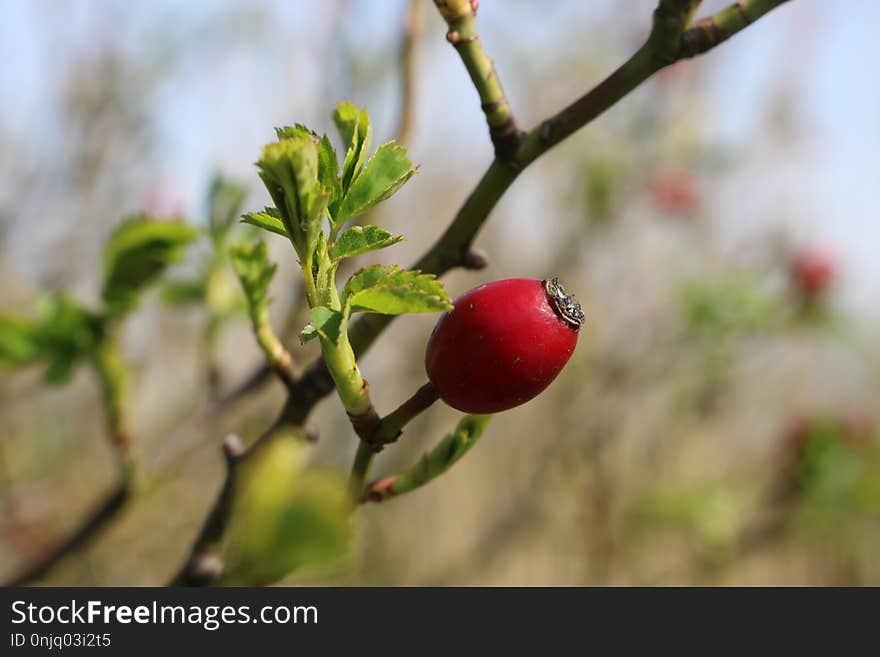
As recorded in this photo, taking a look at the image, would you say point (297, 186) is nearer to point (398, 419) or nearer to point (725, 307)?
point (398, 419)

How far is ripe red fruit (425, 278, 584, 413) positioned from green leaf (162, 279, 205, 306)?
0.68 meters

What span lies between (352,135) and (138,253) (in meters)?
0.51

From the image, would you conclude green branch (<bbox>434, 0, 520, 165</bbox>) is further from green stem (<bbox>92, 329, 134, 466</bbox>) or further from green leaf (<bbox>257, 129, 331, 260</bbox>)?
green stem (<bbox>92, 329, 134, 466</bbox>)

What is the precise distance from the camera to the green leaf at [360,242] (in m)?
0.52

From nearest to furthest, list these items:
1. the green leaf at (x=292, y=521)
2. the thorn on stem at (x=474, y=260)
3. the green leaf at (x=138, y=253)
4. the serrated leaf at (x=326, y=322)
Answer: the green leaf at (x=292, y=521) < the serrated leaf at (x=326, y=322) < the thorn on stem at (x=474, y=260) < the green leaf at (x=138, y=253)

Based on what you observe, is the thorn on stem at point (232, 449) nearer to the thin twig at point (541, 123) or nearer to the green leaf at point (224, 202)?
the thin twig at point (541, 123)

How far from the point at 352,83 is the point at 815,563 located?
2.85 meters

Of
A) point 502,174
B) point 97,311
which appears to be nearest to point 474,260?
point 502,174

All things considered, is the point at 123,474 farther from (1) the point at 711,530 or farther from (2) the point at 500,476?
(2) the point at 500,476

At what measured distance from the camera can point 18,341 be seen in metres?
1.07

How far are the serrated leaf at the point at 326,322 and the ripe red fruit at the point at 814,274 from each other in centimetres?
246

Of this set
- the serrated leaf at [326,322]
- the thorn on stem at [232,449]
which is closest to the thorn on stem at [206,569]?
the thorn on stem at [232,449]

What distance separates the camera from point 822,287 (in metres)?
2.64

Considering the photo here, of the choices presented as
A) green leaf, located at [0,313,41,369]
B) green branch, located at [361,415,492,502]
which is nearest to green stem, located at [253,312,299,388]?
green branch, located at [361,415,492,502]
